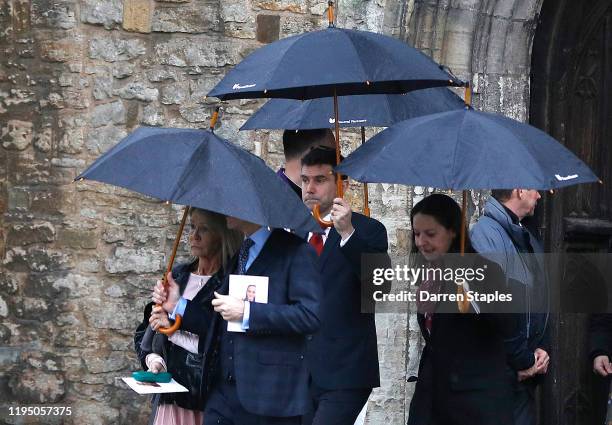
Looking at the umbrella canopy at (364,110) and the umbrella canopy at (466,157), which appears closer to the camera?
the umbrella canopy at (466,157)

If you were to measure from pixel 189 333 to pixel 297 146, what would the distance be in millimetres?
1167

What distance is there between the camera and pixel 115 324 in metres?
7.20

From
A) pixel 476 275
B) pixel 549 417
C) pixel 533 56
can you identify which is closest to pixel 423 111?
pixel 476 275

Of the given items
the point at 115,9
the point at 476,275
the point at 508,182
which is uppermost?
the point at 115,9

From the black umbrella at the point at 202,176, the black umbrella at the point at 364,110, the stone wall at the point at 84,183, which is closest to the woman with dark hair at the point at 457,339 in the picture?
the black umbrella at the point at 202,176

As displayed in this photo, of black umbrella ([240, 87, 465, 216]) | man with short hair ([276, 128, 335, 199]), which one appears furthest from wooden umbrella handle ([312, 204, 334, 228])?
black umbrella ([240, 87, 465, 216])

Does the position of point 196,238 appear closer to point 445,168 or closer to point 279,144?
point 445,168

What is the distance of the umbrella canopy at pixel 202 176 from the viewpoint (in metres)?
4.60

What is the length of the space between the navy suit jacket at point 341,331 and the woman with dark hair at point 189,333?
0.49 m

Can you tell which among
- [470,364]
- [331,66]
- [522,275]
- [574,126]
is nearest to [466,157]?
[331,66]

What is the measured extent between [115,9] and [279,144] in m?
1.18

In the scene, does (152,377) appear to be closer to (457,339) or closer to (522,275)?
(457,339)

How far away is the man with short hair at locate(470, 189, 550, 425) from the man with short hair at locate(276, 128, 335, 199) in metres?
0.81

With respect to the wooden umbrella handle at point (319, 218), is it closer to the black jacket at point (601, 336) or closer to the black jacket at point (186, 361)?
the black jacket at point (186, 361)
